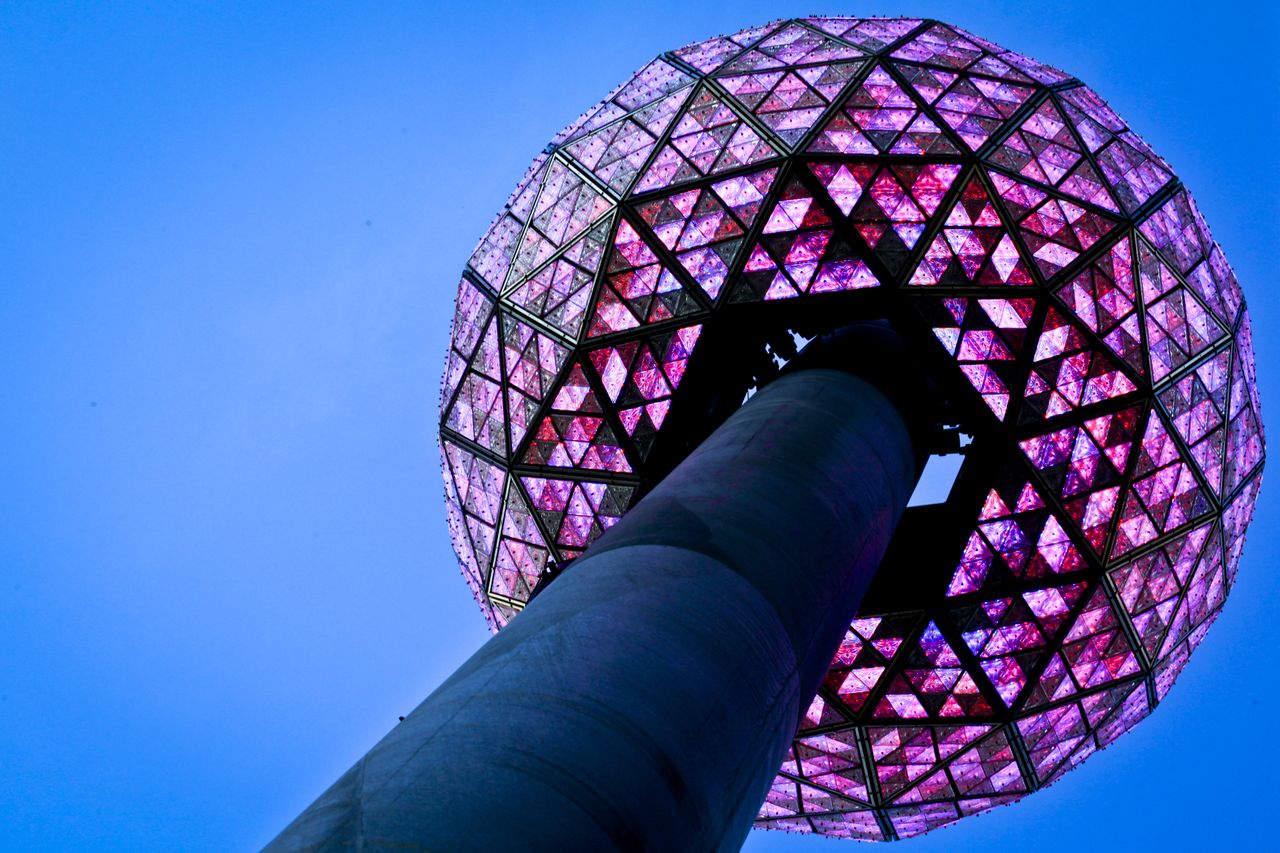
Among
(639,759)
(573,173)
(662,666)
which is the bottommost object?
(639,759)

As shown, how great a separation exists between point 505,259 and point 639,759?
1376 centimetres

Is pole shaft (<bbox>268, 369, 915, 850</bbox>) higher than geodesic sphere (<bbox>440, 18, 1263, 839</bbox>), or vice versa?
geodesic sphere (<bbox>440, 18, 1263, 839</bbox>)

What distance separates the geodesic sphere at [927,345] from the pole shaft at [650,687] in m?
6.38

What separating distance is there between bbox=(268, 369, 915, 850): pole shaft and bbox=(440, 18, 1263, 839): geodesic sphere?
6.38 meters

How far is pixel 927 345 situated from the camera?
49.2 feet

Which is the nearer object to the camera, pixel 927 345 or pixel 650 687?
pixel 650 687

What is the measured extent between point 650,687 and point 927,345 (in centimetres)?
1068

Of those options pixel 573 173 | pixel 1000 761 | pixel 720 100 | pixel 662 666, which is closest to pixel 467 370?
pixel 573 173

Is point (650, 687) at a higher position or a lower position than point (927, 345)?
lower

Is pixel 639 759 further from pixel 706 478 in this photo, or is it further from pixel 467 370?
pixel 467 370

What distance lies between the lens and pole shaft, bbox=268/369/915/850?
14.4 ft

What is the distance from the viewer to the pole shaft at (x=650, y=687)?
4395 millimetres

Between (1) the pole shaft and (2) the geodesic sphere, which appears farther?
(2) the geodesic sphere

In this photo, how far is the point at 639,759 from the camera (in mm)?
5074
